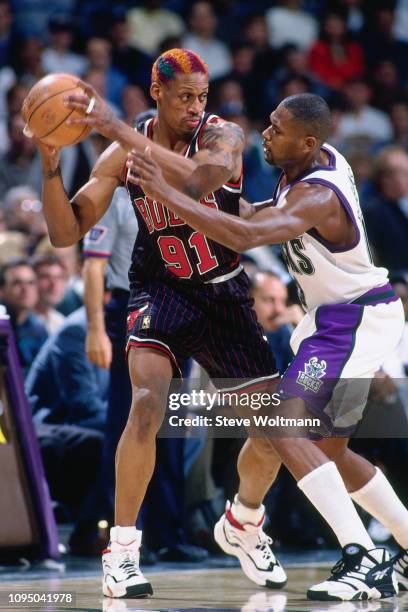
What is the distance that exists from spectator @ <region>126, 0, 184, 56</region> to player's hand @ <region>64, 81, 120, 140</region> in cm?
817

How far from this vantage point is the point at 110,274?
6191 millimetres

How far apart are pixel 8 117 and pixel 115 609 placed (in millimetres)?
7052

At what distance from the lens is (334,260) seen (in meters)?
4.83

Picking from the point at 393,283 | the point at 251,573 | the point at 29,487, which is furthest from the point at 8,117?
the point at 251,573

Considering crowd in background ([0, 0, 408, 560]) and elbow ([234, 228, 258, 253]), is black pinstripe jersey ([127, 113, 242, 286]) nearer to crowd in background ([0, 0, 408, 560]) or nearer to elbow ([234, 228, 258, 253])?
elbow ([234, 228, 258, 253])

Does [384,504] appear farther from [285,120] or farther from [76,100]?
[76,100]

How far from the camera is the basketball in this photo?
14.9 ft

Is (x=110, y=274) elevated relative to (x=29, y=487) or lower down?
elevated

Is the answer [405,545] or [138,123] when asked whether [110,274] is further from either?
[405,545]

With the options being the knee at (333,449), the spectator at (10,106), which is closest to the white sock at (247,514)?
the knee at (333,449)

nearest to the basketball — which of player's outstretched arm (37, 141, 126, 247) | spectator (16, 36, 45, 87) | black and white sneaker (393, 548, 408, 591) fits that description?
player's outstretched arm (37, 141, 126, 247)

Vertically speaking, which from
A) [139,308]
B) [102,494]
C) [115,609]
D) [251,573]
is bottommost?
[102,494]

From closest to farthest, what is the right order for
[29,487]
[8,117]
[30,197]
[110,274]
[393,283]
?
[29,487] → [110,274] → [393,283] → [30,197] → [8,117]

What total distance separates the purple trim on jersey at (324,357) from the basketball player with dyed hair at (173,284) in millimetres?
391
